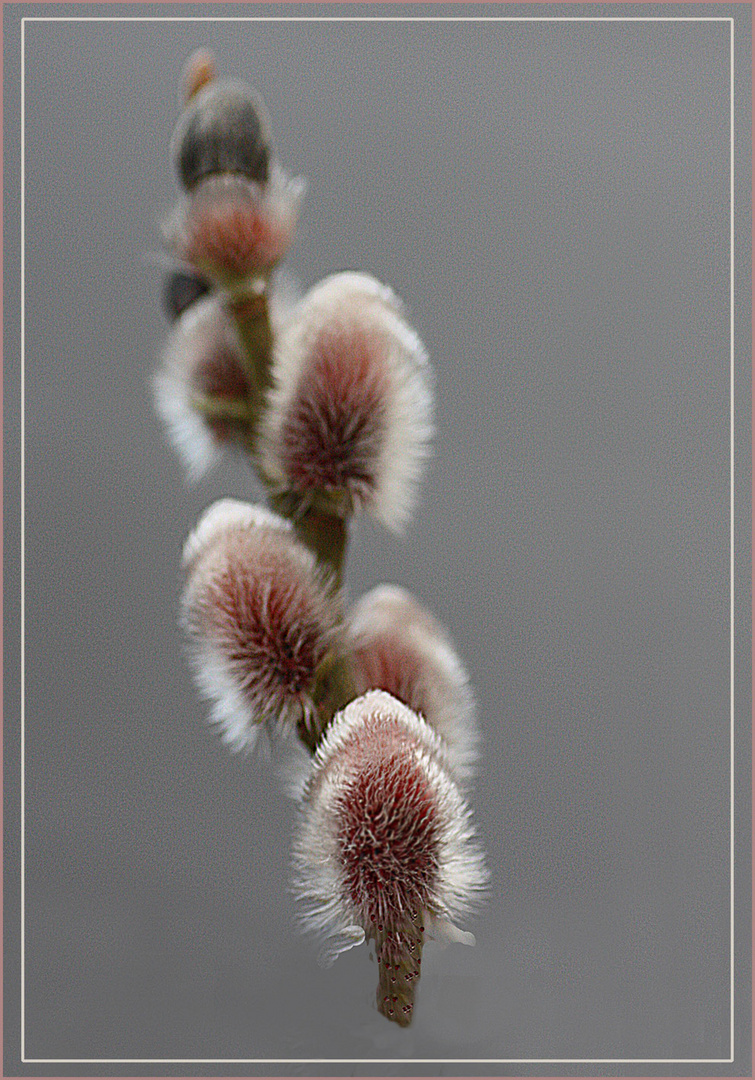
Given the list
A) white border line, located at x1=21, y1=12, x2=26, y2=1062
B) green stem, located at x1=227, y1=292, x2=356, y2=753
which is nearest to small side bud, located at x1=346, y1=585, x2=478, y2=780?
green stem, located at x1=227, y1=292, x2=356, y2=753

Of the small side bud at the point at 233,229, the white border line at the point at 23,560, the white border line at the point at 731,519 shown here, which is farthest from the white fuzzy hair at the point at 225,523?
the white border line at the point at 731,519

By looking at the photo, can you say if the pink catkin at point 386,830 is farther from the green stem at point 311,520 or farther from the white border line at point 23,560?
the white border line at point 23,560

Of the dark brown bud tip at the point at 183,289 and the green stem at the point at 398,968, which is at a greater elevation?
the dark brown bud tip at the point at 183,289

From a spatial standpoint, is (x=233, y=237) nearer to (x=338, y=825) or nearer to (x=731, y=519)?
(x=338, y=825)

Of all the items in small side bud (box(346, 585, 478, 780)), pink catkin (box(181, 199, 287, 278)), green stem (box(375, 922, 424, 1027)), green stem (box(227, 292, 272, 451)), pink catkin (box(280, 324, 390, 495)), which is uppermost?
pink catkin (box(181, 199, 287, 278))

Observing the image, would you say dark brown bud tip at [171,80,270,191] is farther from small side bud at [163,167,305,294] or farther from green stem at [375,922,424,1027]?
green stem at [375,922,424,1027]

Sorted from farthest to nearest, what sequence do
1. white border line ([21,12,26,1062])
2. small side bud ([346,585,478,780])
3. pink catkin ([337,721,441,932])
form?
white border line ([21,12,26,1062]) < small side bud ([346,585,478,780]) < pink catkin ([337,721,441,932])
